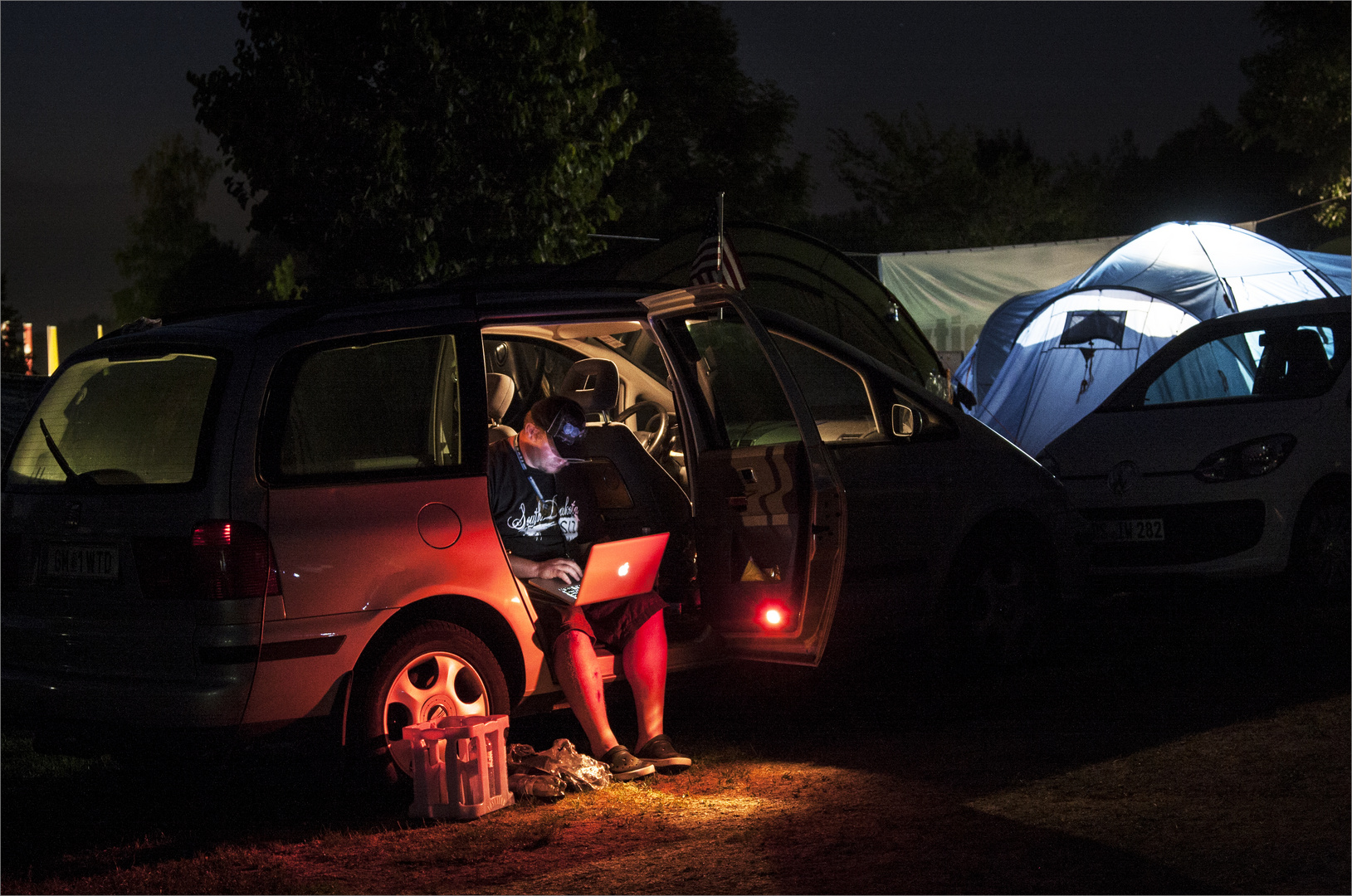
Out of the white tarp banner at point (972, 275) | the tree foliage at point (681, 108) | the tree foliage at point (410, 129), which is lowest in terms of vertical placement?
the white tarp banner at point (972, 275)

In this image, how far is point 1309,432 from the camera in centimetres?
791

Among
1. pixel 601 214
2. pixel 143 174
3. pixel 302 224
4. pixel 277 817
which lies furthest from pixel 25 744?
pixel 143 174

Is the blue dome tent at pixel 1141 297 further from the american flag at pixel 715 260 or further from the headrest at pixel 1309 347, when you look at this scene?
the headrest at pixel 1309 347

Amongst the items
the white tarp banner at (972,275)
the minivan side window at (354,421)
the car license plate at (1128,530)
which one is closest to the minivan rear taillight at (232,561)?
the minivan side window at (354,421)

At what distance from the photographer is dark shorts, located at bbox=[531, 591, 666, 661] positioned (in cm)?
530

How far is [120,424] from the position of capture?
4.93 m

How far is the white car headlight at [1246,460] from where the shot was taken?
7840mm

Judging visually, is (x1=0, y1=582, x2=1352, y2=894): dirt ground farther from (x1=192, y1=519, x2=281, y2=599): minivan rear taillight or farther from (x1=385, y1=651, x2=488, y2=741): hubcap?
(x1=192, y1=519, x2=281, y2=599): minivan rear taillight

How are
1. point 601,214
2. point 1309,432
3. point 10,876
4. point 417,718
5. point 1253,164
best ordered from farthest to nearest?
point 1253,164, point 601,214, point 1309,432, point 417,718, point 10,876

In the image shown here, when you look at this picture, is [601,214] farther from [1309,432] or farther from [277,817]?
[277,817]

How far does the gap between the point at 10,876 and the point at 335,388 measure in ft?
6.21

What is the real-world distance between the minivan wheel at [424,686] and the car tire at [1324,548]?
5013 millimetres

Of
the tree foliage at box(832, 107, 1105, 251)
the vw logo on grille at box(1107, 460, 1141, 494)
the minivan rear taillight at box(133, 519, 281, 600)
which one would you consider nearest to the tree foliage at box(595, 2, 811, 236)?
the tree foliage at box(832, 107, 1105, 251)

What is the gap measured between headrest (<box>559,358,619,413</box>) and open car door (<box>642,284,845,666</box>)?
408 millimetres
